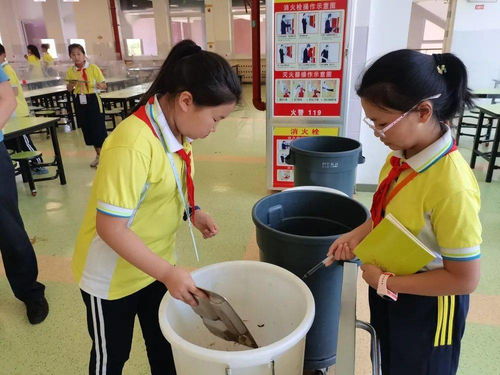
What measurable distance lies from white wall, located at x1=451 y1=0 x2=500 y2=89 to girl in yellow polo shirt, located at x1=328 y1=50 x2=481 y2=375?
310cm

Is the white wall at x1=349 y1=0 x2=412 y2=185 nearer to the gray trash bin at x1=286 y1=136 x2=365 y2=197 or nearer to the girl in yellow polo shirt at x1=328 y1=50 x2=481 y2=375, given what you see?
the gray trash bin at x1=286 y1=136 x2=365 y2=197

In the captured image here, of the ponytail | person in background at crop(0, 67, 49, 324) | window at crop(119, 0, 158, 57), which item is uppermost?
window at crop(119, 0, 158, 57)

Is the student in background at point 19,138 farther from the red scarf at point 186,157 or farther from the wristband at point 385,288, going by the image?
the wristband at point 385,288

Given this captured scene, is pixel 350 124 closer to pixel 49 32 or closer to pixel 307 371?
pixel 307 371

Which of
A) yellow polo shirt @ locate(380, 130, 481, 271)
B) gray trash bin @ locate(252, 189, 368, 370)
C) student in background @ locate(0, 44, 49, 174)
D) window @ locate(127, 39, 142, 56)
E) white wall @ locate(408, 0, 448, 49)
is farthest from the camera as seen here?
window @ locate(127, 39, 142, 56)

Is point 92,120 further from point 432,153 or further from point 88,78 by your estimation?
point 432,153

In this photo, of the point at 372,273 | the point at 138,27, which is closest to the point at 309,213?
the point at 372,273

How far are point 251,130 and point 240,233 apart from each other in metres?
3.50

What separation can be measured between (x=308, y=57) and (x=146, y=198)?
2.21 meters

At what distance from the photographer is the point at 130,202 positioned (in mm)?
762

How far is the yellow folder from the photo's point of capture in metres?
0.71

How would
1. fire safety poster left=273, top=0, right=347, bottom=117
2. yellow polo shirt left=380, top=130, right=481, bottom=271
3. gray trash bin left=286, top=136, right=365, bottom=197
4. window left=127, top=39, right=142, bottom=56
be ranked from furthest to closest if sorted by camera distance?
window left=127, top=39, right=142, bottom=56, fire safety poster left=273, top=0, right=347, bottom=117, gray trash bin left=286, top=136, right=365, bottom=197, yellow polo shirt left=380, top=130, right=481, bottom=271

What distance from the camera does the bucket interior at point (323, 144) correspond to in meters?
2.21

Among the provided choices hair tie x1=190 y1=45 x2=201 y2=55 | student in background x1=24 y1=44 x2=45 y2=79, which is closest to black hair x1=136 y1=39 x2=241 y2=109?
hair tie x1=190 y1=45 x2=201 y2=55
